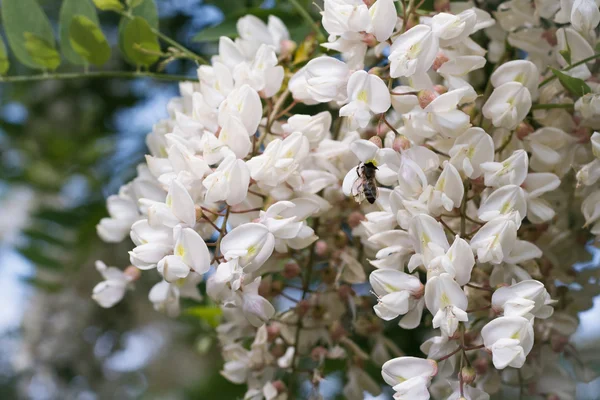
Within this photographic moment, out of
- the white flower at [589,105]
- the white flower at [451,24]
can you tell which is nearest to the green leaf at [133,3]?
the white flower at [451,24]

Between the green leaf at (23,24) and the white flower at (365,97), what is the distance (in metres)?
0.40

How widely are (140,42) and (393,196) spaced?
13.5 inches

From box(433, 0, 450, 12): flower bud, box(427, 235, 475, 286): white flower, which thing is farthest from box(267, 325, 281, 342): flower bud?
box(433, 0, 450, 12): flower bud

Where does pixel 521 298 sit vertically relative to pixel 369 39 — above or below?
below

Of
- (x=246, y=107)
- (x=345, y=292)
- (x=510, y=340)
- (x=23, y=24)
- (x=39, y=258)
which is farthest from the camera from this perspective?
(x=39, y=258)

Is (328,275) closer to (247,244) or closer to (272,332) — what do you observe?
(272,332)

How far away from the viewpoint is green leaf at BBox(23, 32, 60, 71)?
78cm

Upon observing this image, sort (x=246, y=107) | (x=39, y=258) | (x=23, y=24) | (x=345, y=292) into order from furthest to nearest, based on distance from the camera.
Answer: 1. (x=39, y=258)
2. (x=23, y=24)
3. (x=345, y=292)
4. (x=246, y=107)

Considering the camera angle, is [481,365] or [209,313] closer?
[481,365]

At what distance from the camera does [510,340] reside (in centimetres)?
48

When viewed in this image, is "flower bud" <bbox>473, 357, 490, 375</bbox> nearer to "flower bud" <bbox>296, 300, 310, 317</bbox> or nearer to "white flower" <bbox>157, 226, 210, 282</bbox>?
"flower bud" <bbox>296, 300, 310, 317</bbox>

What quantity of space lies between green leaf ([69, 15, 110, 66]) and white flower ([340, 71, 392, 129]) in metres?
0.35

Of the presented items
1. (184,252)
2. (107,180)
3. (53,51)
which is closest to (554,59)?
(184,252)

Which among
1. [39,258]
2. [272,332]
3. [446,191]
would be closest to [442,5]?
[446,191]
